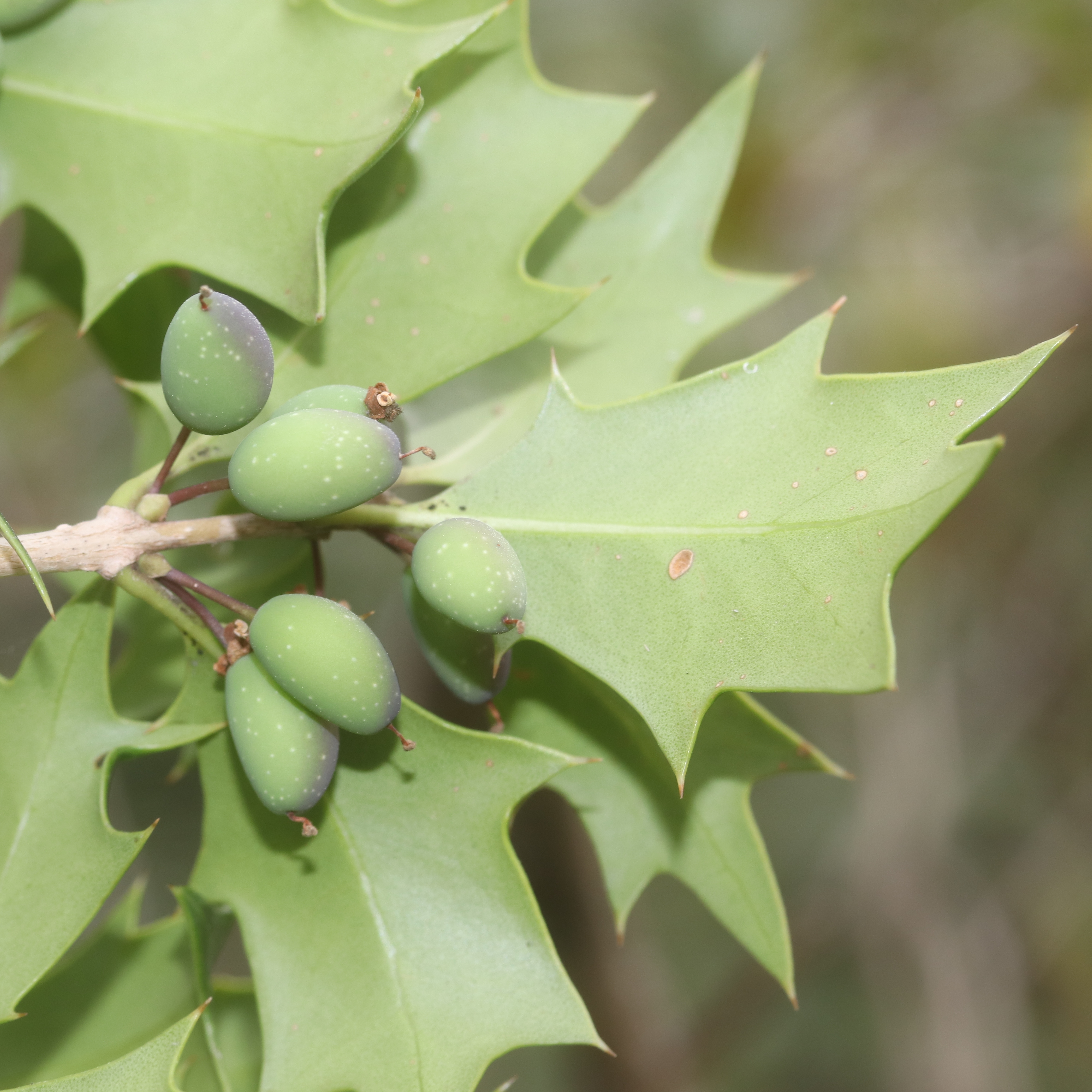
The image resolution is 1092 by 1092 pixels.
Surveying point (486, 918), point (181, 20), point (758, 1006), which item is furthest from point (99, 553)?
point (758, 1006)

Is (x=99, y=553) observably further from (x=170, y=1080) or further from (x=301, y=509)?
(x=170, y=1080)

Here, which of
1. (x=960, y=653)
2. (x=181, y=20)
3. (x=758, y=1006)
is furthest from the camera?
(x=960, y=653)

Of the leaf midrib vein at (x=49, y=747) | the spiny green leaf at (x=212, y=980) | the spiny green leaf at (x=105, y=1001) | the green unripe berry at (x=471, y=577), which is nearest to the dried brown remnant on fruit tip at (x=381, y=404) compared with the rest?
the green unripe berry at (x=471, y=577)

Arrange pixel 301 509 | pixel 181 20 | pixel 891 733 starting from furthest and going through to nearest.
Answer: pixel 891 733 → pixel 181 20 → pixel 301 509

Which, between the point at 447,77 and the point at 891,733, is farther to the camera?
the point at 891,733

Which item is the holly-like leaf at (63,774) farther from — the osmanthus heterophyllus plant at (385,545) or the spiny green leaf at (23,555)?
the spiny green leaf at (23,555)

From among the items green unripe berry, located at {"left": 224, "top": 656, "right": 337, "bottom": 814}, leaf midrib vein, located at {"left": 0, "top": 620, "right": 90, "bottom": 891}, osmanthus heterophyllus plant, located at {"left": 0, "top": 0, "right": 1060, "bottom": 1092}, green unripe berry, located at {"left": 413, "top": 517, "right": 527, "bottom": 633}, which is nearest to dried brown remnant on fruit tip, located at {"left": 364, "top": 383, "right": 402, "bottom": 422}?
osmanthus heterophyllus plant, located at {"left": 0, "top": 0, "right": 1060, "bottom": 1092}

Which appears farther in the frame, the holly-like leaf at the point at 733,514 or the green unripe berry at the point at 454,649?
the green unripe berry at the point at 454,649
